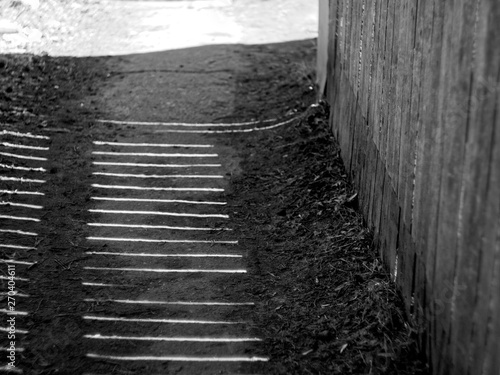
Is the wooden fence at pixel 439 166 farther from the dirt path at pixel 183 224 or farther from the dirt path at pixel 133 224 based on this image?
the dirt path at pixel 133 224

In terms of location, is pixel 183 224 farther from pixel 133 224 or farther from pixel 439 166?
pixel 439 166

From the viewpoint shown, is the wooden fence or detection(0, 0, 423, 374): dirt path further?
detection(0, 0, 423, 374): dirt path

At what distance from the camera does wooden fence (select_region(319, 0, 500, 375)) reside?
7.31ft

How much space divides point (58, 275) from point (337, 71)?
113 inches

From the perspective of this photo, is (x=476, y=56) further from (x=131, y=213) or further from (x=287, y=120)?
(x=287, y=120)

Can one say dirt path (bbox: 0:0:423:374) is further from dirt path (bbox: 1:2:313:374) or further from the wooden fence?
the wooden fence

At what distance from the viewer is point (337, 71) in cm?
558

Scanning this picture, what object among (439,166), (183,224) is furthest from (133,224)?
(439,166)

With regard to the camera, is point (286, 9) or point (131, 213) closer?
point (131, 213)

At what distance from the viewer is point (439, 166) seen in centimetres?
274

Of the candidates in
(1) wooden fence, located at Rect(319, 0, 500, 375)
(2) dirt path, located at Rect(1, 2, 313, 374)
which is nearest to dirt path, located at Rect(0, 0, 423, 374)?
(2) dirt path, located at Rect(1, 2, 313, 374)

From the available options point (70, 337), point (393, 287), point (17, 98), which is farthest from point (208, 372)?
point (17, 98)

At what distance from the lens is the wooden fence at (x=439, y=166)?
87.7 inches

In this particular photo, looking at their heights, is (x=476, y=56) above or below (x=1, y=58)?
above
